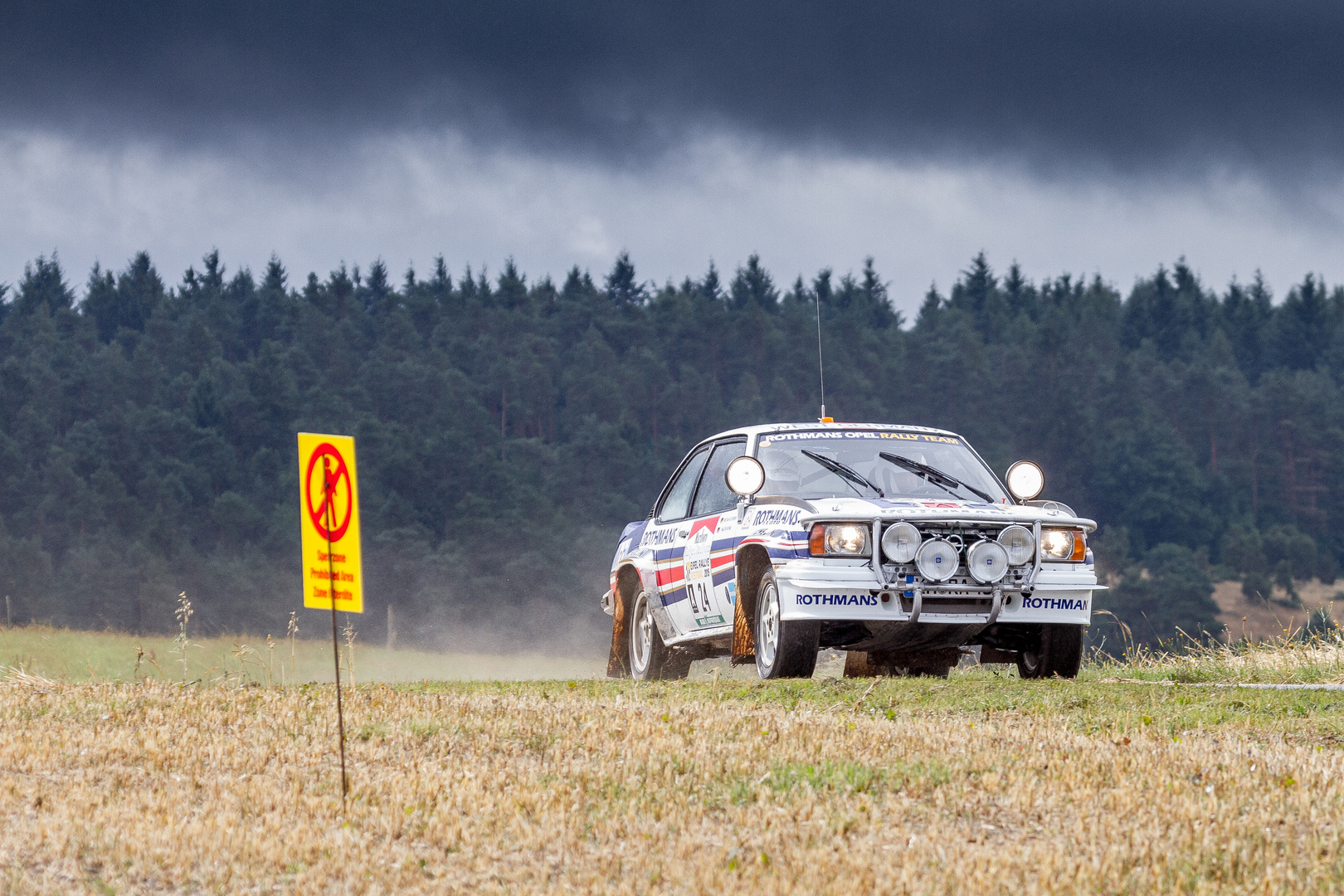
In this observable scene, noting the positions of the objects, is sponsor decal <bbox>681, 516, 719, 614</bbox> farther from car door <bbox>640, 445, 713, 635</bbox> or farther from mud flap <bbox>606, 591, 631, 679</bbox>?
mud flap <bbox>606, 591, 631, 679</bbox>

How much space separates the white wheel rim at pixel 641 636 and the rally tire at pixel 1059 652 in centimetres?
318

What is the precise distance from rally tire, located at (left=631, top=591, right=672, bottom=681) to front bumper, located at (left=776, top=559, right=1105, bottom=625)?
2609 mm

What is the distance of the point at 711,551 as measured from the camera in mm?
12141

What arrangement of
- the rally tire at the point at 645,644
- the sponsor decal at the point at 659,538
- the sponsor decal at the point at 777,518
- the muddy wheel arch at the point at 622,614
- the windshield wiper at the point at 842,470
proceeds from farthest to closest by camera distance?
the muddy wheel arch at the point at 622,614 → the rally tire at the point at 645,644 → the sponsor decal at the point at 659,538 → the windshield wiper at the point at 842,470 → the sponsor decal at the point at 777,518

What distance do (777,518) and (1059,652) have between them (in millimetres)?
2159

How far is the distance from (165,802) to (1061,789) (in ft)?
11.1

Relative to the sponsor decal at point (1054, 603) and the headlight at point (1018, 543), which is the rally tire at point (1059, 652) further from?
the headlight at point (1018, 543)

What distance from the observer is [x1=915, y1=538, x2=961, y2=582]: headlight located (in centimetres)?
1071

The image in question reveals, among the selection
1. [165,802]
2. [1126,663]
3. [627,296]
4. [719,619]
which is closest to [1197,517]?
→ [627,296]

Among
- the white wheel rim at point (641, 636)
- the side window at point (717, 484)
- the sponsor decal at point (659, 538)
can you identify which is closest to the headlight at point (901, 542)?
the side window at point (717, 484)

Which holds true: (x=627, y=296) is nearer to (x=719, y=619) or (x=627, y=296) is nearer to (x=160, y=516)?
(x=160, y=516)

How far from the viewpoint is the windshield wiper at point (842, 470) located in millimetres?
11805

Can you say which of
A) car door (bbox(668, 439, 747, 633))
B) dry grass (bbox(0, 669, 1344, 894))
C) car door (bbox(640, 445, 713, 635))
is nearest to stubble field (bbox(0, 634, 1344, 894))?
dry grass (bbox(0, 669, 1344, 894))

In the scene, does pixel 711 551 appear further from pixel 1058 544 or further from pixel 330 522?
pixel 330 522
